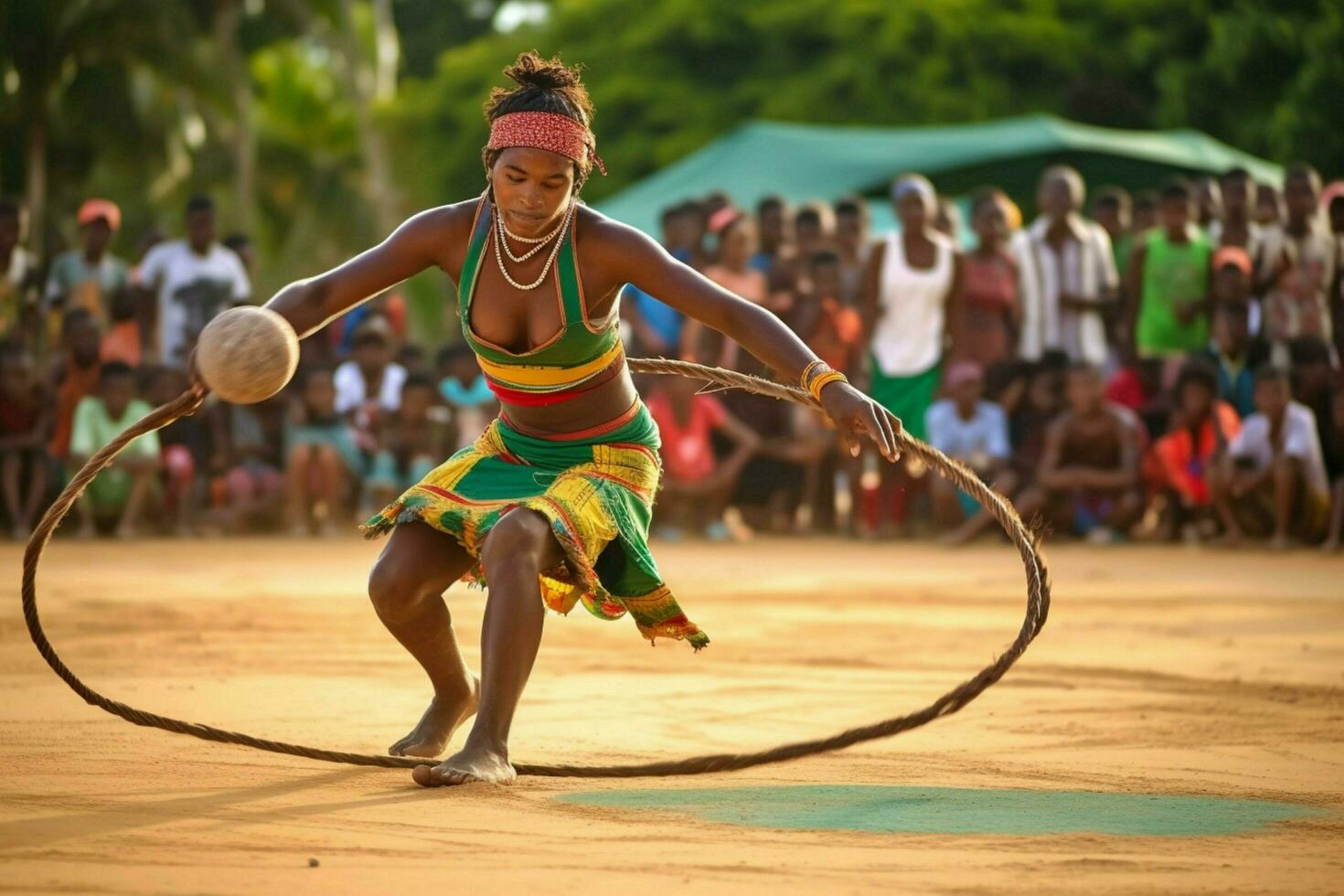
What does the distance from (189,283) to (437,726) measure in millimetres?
8364

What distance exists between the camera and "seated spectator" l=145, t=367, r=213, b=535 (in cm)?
1310

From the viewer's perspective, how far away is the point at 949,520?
1359cm

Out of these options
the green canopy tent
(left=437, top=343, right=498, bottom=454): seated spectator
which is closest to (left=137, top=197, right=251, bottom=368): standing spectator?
(left=437, top=343, right=498, bottom=454): seated spectator

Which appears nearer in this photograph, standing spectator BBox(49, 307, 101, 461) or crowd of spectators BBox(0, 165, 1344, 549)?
crowd of spectators BBox(0, 165, 1344, 549)

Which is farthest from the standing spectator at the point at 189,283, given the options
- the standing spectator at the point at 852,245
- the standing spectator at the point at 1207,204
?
the standing spectator at the point at 1207,204

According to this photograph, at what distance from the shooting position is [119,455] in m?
12.9

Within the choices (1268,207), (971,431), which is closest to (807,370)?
(971,431)

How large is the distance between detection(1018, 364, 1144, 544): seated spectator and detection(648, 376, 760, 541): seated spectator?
204 cm

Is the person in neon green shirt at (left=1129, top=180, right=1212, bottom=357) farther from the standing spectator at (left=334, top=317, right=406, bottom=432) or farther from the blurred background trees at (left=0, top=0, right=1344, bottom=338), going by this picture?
the blurred background trees at (left=0, top=0, right=1344, bottom=338)

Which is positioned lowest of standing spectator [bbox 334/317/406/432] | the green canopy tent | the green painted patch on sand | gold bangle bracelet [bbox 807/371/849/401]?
the green painted patch on sand

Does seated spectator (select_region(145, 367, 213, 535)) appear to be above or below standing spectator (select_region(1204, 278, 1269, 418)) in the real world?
below

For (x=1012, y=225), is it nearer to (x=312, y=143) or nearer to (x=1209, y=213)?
(x=1209, y=213)

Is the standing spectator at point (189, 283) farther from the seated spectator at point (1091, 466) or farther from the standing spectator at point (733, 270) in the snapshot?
the seated spectator at point (1091, 466)

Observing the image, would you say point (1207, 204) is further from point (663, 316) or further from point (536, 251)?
point (536, 251)
